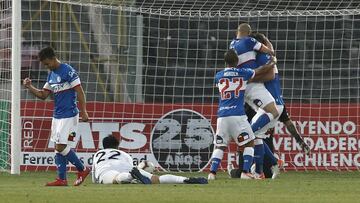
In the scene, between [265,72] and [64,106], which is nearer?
[64,106]

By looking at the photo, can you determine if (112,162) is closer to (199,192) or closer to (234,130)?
(234,130)

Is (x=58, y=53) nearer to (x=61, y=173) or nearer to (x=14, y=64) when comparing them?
(x=14, y=64)

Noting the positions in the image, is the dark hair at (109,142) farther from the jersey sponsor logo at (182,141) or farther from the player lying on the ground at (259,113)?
the jersey sponsor logo at (182,141)

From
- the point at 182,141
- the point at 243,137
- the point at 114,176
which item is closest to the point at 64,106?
the point at 114,176

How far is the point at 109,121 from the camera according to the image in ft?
68.0

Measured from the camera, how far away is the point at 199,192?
12477mm

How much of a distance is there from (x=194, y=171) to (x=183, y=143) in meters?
0.57

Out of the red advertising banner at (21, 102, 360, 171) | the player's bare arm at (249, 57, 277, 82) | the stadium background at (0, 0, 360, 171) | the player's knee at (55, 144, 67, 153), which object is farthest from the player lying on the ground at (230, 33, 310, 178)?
the stadium background at (0, 0, 360, 171)

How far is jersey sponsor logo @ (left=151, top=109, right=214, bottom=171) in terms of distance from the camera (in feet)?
68.0

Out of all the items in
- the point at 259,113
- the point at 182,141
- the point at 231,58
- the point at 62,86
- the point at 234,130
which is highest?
the point at 231,58

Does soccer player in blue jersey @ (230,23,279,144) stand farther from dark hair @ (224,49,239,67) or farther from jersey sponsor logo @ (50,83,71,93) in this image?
jersey sponsor logo @ (50,83,71,93)

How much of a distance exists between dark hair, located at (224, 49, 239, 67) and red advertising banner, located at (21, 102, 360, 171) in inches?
193

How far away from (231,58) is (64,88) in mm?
2274

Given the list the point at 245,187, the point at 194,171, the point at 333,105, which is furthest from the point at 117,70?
the point at 245,187
